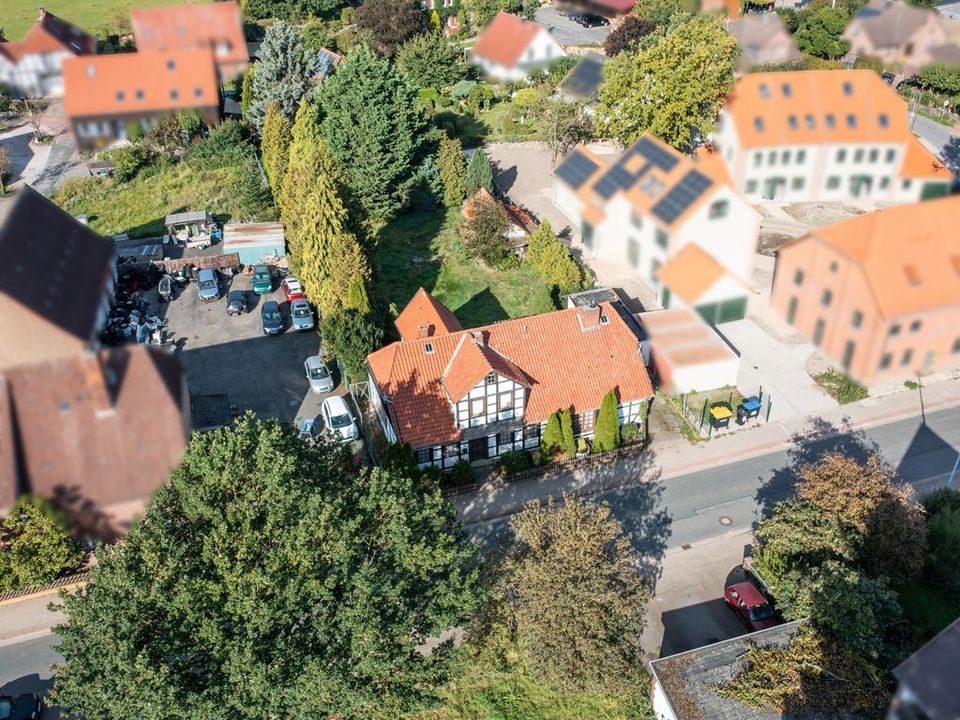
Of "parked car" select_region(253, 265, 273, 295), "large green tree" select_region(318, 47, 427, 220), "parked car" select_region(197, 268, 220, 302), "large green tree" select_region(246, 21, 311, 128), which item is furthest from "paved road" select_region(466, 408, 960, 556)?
"large green tree" select_region(246, 21, 311, 128)

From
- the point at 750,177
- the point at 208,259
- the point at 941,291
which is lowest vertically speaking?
the point at 208,259

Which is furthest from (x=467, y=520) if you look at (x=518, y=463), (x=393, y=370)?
(x=393, y=370)

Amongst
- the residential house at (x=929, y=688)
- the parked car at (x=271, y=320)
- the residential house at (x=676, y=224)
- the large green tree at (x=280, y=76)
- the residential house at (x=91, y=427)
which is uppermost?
the residential house at (x=676, y=224)

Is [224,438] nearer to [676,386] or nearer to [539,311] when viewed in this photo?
[676,386]

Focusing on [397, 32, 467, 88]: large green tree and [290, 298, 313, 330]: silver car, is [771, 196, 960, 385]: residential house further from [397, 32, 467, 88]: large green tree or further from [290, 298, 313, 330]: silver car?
[397, 32, 467, 88]: large green tree

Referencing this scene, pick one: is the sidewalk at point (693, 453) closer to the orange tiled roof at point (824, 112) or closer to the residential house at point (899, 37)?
the residential house at point (899, 37)

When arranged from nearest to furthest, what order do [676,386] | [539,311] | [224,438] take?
[676,386], [224,438], [539,311]

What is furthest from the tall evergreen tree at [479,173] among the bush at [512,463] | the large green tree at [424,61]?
the bush at [512,463]
